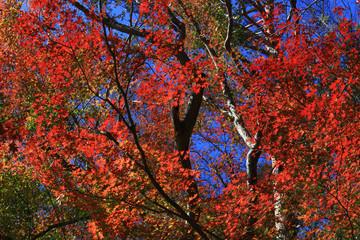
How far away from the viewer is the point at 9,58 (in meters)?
15.1

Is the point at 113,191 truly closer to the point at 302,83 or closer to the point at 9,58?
the point at 302,83

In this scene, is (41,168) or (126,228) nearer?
(126,228)

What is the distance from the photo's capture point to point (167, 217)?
8258mm

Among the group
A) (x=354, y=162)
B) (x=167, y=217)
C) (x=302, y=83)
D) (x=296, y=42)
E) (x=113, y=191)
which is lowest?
(x=354, y=162)

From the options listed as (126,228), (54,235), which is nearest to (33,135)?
(54,235)

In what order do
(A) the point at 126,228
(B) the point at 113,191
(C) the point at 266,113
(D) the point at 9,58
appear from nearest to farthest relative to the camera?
(B) the point at 113,191
(A) the point at 126,228
(C) the point at 266,113
(D) the point at 9,58

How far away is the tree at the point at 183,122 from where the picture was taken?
7609mm

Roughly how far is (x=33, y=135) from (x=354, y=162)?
10368 millimetres

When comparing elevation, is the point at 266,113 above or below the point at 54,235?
above

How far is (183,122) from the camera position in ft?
27.9

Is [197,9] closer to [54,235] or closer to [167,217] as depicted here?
[167,217]

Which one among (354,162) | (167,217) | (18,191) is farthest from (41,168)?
(354,162)

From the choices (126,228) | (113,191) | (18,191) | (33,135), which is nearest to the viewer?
(113,191)

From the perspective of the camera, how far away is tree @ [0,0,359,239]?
25.0ft
